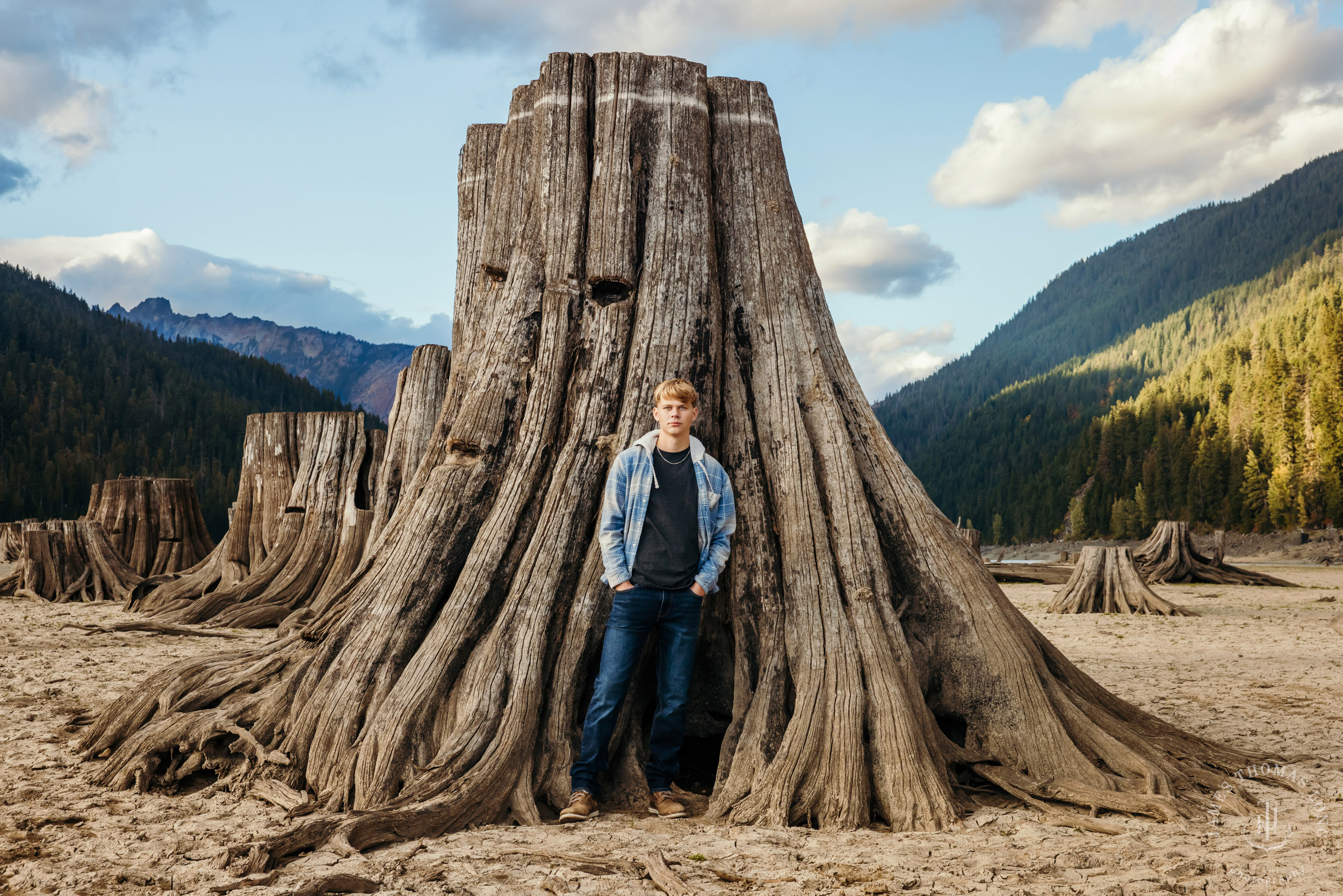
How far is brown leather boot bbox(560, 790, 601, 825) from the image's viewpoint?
12.6 ft

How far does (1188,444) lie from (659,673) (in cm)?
7637

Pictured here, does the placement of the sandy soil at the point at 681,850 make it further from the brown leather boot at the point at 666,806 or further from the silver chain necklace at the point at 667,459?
the silver chain necklace at the point at 667,459

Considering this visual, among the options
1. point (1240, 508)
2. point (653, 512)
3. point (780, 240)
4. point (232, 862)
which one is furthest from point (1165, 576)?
point (1240, 508)

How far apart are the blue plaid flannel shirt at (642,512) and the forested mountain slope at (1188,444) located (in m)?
64.4

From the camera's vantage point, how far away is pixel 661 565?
4211 millimetres

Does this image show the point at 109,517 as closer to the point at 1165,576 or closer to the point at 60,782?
the point at 60,782

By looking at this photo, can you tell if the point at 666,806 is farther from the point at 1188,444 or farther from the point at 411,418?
the point at 1188,444

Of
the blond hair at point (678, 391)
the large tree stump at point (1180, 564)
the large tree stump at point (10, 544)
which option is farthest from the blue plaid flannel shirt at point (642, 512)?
the large tree stump at point (10, 544)

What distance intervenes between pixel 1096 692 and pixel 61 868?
5004 mm

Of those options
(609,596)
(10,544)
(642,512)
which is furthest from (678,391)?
(10,544)

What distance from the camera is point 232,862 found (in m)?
3.19

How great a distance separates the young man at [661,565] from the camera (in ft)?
13.6

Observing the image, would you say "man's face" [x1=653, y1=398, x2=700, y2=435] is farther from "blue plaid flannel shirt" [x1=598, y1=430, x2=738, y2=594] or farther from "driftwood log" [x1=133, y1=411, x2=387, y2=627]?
"driftwood log" [x1=133, y1=411, x2=387, y2=627]

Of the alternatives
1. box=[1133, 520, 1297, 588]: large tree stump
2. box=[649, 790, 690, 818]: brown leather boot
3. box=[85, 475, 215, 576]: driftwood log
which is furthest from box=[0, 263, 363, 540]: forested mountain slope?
box=[649, 790, 690, 818]: brown leather boot
